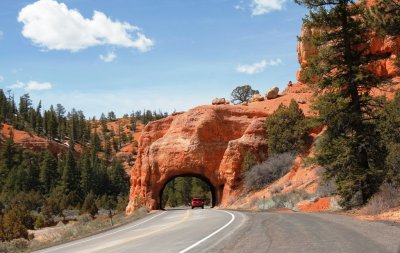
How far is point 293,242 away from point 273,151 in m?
33.3

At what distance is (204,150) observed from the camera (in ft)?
152

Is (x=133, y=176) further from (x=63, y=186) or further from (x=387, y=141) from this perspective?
(x=63, y=186)

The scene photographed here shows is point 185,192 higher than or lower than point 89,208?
higher

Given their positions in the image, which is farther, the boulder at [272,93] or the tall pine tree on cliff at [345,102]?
the boulder at [272,93]

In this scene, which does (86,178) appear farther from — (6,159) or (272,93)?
(272,93)

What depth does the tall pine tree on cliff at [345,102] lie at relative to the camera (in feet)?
66.1

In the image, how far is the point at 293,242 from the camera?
9.73m

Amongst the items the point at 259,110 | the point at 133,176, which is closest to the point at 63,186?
the point at 133,176

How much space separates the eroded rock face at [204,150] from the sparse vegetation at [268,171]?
10.0ft

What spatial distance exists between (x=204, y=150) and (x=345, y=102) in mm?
27401

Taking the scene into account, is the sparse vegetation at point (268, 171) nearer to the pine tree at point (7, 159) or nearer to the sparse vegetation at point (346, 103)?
the sparse vegetation at point (346, 103)

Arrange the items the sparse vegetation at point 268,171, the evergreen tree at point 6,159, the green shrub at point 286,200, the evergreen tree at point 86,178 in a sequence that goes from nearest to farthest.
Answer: the green shrub at point 286,200, the sparse vegetation at point 268,171, the evergreen tree at point 86,178, the evergreen tree at point 6,159

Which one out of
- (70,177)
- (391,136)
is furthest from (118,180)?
(391,136)

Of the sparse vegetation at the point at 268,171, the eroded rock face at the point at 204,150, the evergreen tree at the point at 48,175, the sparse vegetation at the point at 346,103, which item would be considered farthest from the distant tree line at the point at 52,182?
the sparse vegetation at the point at 346,103
